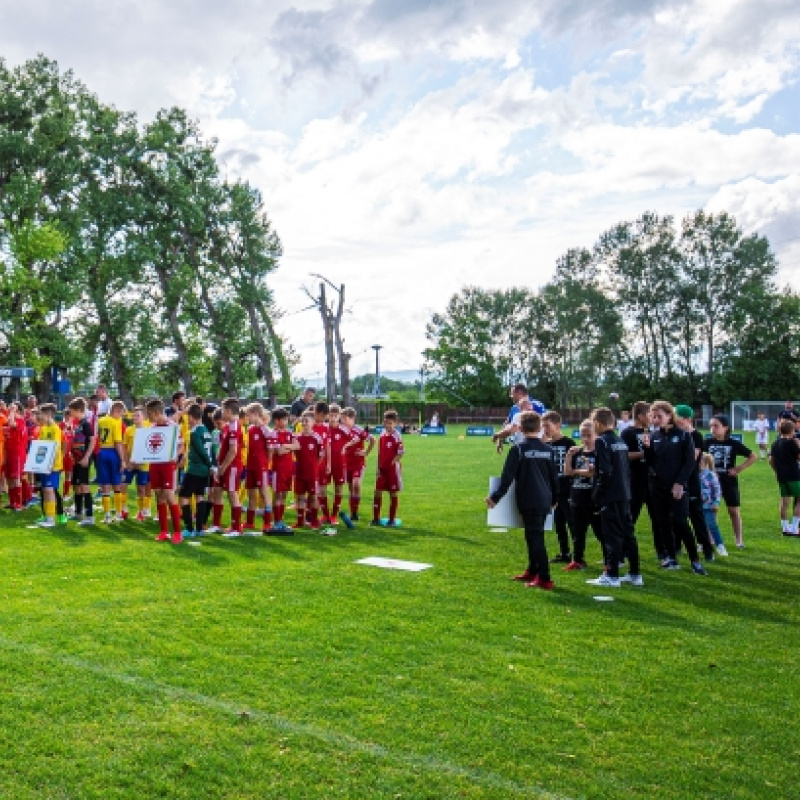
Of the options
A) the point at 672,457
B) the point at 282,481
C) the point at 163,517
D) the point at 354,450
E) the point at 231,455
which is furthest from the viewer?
the point at 354,450

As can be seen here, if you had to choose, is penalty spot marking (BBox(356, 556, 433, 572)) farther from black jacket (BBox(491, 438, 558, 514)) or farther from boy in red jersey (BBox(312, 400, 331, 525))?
boy in red jersey (BBox(312, 400, 331, 525))

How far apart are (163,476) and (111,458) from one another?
2.11 meters

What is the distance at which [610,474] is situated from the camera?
862 cm

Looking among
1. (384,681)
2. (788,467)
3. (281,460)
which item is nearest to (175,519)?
Result: (281,460)

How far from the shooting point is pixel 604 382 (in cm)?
7700

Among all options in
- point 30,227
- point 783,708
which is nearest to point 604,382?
point 30,227

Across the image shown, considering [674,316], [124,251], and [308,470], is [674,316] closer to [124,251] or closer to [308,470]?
[124,251]

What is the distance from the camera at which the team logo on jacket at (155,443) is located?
11175 millimetres

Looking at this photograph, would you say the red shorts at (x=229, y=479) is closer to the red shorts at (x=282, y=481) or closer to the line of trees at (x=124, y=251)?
the red shorts at (x=282, y=481)

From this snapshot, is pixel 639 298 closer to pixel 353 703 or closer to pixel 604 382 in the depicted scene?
pixel 604 382

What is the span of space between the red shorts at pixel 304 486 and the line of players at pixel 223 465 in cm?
2

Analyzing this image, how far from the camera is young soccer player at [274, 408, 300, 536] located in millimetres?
11898

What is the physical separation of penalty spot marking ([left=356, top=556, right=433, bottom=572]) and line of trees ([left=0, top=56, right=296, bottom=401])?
3294 centimetres

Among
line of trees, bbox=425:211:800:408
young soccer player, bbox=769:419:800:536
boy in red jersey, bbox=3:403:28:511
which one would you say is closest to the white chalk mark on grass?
boy in red jersey, bbox=3:403:28:511
